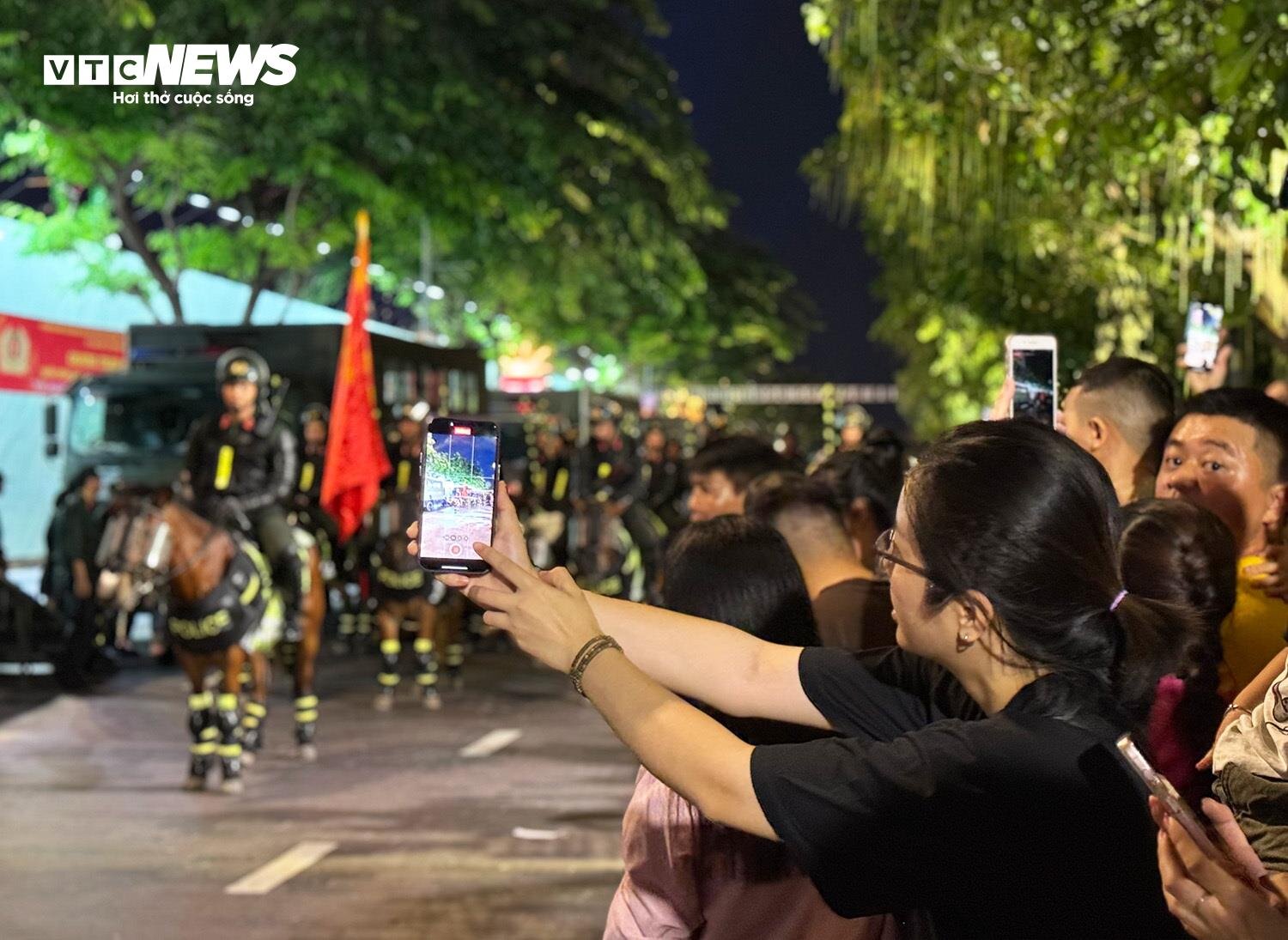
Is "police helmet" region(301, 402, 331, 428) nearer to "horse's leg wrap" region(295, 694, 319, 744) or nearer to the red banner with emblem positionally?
the red banner with emblem

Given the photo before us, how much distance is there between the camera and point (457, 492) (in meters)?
2.86

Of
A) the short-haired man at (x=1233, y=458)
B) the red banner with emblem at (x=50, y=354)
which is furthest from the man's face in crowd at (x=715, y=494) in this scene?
the red banner with emblem at (x=50, y=354)

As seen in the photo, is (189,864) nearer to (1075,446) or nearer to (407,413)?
(1075,446)

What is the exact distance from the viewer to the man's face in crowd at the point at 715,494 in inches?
271

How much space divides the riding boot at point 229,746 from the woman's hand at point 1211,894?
9.09m

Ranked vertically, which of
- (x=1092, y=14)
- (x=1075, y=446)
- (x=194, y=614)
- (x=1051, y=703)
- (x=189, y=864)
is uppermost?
(x=1092, y=14)

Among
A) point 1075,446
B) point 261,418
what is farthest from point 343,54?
point 1075,446

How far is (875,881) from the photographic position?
97.1 inches

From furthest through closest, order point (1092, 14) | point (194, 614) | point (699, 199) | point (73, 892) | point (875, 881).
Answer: point (699, 199) → point (194, 614) → point (1092, 14) → point (73, 892) → point (875, 881)

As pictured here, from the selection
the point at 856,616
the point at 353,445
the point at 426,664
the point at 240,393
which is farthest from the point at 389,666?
the point at 856,616

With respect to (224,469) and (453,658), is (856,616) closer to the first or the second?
(224,469)

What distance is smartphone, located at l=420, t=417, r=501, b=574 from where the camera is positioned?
2.76m

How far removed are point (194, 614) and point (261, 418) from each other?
2.07 m

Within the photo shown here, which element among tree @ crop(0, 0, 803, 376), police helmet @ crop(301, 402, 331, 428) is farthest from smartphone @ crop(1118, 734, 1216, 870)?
police helmet @ crop(301, 402, 331, 428)
